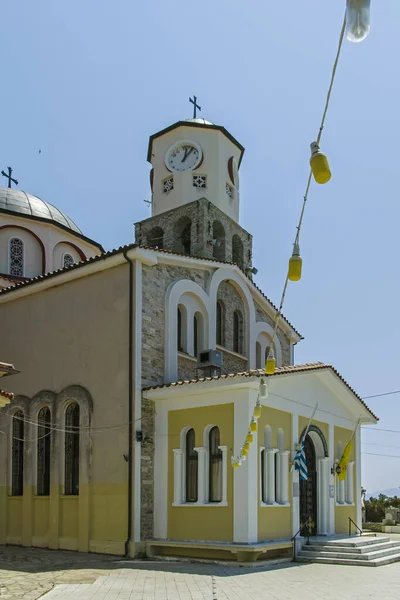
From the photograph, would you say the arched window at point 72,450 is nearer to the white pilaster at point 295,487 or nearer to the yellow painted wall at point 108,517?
the yellow painted wall at point 108,517

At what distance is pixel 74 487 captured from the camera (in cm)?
1984

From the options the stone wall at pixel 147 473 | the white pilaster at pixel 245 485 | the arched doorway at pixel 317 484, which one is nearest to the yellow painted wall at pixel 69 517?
the stone wall at pixel 147 473

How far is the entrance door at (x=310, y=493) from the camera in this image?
67.1 feet

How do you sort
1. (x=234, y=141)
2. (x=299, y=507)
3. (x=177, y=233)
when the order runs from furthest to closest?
(x=234, y=141) → (x=177, y=233) → (x=299, y=507)

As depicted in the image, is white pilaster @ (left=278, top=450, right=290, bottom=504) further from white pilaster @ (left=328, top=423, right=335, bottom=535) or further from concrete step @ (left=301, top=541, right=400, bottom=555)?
white pilaster @ (left=328, top=423, right=335, bottom=535)

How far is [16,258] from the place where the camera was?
89.6 ft

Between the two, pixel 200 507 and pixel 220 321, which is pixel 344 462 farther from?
pixel 200 507

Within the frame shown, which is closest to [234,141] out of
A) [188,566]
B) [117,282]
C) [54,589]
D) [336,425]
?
[117,282]

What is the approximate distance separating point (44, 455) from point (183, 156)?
11386mm

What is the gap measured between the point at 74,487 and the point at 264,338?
858cm

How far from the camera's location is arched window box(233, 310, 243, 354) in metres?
23.4

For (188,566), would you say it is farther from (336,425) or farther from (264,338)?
(264,338)

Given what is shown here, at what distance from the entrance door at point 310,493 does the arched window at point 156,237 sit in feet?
28.1

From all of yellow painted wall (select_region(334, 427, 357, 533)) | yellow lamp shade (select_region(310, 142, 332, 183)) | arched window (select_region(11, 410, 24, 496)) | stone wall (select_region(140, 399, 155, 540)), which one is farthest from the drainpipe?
yellow lamp shade (select_region(310, 142, 332, 183))
